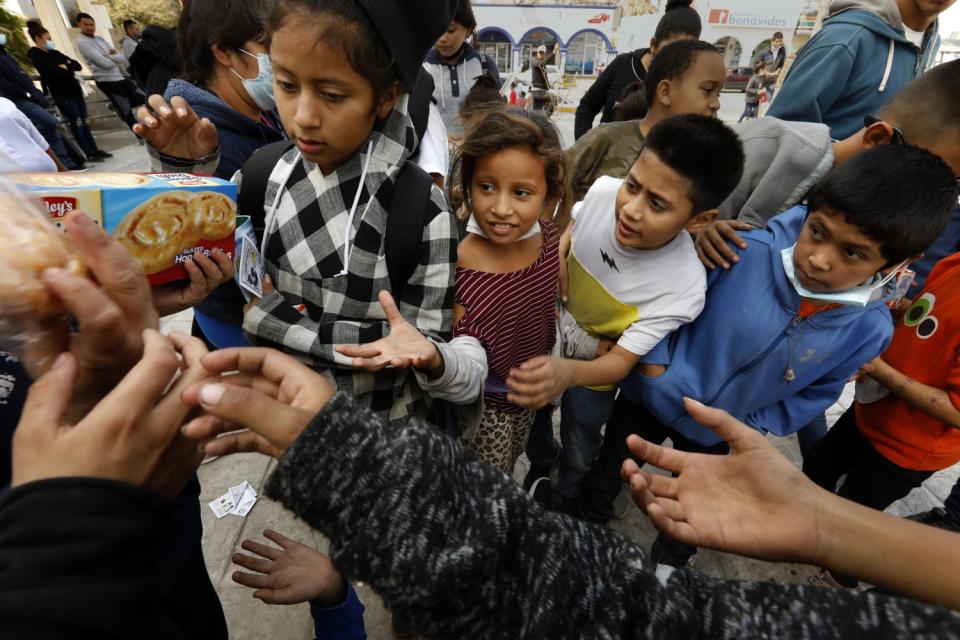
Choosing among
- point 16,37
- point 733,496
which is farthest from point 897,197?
point 16,37

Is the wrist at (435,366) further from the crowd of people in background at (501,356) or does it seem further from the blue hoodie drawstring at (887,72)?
the blue hoodie drawstring at (887,72)

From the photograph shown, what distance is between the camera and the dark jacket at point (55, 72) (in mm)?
6855

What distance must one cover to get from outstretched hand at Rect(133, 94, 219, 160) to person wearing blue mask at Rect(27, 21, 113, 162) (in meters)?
8.29

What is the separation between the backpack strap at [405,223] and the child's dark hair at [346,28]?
0.30 m

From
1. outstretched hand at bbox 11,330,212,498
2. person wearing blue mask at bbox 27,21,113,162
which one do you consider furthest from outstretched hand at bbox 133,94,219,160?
person wearing blue mask at bbox 27,21,113,162

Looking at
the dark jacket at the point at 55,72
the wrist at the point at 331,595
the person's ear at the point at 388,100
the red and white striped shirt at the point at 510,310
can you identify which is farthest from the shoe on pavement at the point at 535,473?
the dark jacket at the point at 55,72

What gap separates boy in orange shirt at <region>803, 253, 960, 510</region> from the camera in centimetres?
160

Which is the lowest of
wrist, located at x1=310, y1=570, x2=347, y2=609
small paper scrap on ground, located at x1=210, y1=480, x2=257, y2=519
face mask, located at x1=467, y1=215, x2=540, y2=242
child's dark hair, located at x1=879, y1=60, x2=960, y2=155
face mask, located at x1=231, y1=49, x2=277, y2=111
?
small paper scrap on ground, located at x1=210, y1=480, x2=257, y2=519

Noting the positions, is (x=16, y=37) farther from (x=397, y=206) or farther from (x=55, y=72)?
(x=397, y=206)

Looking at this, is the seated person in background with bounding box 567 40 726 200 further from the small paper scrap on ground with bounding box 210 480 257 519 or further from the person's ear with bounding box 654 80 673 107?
the small paper scrap on ground with bounding box 210 480 257 519

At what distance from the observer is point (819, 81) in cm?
214

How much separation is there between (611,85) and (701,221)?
263cm

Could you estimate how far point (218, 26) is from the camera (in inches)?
67.2

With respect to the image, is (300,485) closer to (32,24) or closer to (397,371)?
(397,371)
